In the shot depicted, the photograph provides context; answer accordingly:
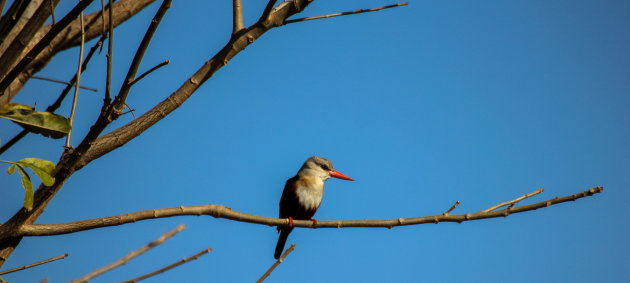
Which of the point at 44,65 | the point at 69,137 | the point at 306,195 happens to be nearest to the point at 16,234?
the point at 69,137

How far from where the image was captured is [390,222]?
2.92m

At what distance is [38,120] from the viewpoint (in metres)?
2.37

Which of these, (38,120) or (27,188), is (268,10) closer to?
(38,120)

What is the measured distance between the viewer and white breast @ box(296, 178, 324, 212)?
20.5ft

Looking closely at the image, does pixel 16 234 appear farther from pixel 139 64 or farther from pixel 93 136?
pixel 139 64

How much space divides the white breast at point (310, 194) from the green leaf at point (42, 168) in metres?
4.09

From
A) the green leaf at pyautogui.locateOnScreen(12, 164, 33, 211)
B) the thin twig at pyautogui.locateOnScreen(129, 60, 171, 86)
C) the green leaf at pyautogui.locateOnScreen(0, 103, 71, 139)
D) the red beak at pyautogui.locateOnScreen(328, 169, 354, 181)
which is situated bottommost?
the green leaf at pyautogui.locateOnScreen(12, 164, 33, 211)

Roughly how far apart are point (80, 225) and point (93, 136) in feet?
1.33

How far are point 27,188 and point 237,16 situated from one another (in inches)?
47.6

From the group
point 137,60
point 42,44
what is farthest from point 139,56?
point 42,44

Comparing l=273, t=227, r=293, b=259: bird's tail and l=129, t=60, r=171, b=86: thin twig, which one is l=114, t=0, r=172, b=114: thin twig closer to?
l=129, t=60, r=171, b=86: thin twig

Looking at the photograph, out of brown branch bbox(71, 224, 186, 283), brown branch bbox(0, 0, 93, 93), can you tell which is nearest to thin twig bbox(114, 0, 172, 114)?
brown branch bbox(0, 0, 93, 93)

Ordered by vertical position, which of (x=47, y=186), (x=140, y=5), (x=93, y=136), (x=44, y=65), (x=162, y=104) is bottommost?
(x=47, y=186)

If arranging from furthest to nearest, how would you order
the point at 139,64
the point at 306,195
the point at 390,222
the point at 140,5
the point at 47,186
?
the point at 306,195
the point at 140,5
the point at 390,222
the point at 47,186
the point at 139,64
